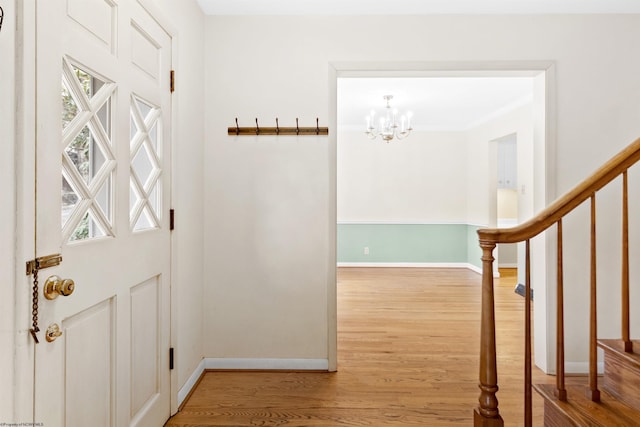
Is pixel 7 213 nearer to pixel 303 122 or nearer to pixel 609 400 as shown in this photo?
pixel 303 122

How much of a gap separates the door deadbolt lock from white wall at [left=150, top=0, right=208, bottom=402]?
98 cm

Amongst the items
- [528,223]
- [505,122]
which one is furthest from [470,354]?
[505,122]

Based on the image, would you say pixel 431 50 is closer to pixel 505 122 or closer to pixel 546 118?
pixel 546 118

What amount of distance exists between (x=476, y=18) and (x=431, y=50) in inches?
14.8

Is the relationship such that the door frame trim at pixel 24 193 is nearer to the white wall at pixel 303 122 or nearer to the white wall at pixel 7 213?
the white wall at pixel 7 213

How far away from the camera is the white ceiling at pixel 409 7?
2541mm

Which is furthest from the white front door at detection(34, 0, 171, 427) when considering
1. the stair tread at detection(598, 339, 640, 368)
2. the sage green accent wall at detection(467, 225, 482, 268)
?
the sage green accent wall at detection(467, 225, 482, 268)

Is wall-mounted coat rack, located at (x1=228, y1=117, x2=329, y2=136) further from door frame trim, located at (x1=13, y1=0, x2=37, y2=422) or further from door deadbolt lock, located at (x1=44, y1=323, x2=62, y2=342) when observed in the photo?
door deadbolt lock, located at (x1=44, y1=323, x2=62, y2=342)

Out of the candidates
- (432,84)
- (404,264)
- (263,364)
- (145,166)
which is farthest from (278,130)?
(404,264)

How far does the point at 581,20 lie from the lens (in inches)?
104

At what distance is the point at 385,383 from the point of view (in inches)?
98.7

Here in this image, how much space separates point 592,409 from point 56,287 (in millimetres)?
1916

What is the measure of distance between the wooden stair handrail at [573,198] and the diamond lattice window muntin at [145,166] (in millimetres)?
1525

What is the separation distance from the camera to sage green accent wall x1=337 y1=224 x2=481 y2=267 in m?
6.79
